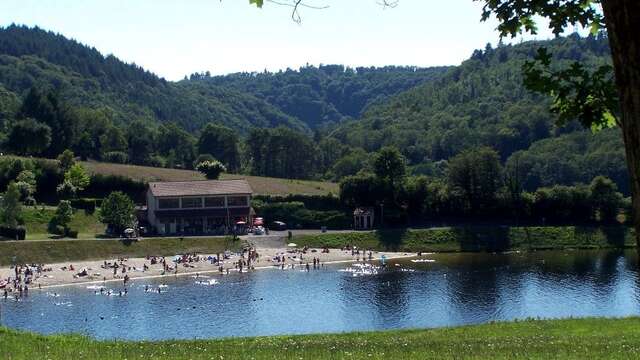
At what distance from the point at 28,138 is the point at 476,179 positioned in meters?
72.0

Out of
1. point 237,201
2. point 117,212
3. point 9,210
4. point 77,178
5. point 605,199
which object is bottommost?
point 117,212

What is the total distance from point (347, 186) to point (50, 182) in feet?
137

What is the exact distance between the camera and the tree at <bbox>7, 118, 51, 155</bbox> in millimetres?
121000

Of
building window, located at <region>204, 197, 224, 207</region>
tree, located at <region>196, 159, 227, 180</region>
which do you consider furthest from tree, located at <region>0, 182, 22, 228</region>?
tree, located at <region>196, 159, 227, 180</region>

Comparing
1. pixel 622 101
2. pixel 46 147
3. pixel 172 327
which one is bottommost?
pixel 172 327

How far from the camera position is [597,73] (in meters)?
8.26

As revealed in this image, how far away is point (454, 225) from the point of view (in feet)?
334

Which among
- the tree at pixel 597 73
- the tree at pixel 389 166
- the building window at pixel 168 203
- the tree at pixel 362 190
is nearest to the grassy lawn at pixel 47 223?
the building window at pixel 168 203

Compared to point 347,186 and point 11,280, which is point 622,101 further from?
point 347,186

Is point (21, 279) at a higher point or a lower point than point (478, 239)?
lower

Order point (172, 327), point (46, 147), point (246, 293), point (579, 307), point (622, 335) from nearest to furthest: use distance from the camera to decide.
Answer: point (622, 335), point (172, 327), point (579, 307), point (246, 293), point (46, 147)

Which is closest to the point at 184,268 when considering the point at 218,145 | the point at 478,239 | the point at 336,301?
the point at 336,301

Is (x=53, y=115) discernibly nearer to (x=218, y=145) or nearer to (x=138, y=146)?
(x=138, y=146)

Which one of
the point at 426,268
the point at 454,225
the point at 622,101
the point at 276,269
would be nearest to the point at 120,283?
the point at 276,269
